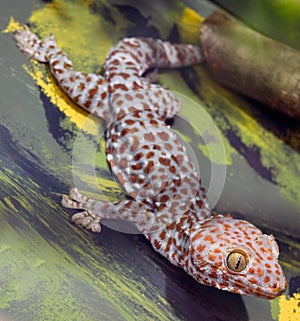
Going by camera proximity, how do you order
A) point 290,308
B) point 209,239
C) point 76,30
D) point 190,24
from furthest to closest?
1. point 190,24
2. point 76,30
3. point 290,308
4. point 209,239

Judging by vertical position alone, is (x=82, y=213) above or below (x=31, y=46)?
below

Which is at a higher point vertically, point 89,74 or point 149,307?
point 89,74

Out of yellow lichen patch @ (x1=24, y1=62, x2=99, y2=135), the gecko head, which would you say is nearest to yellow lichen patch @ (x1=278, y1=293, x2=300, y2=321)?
the gecko head

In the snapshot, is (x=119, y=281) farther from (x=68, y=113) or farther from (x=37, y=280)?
(x=68, y=113)

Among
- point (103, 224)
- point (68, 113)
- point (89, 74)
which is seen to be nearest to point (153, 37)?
point (89, 74)

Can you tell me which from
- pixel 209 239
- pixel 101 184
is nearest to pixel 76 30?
pixel 101 184

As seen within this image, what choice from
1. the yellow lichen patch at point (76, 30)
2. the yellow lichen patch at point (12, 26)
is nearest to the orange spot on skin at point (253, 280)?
the yellow lichen patch at point (76, 30)

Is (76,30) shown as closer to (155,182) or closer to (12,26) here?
(12,26)

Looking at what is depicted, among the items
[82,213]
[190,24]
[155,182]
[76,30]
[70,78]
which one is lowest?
[82,213]
